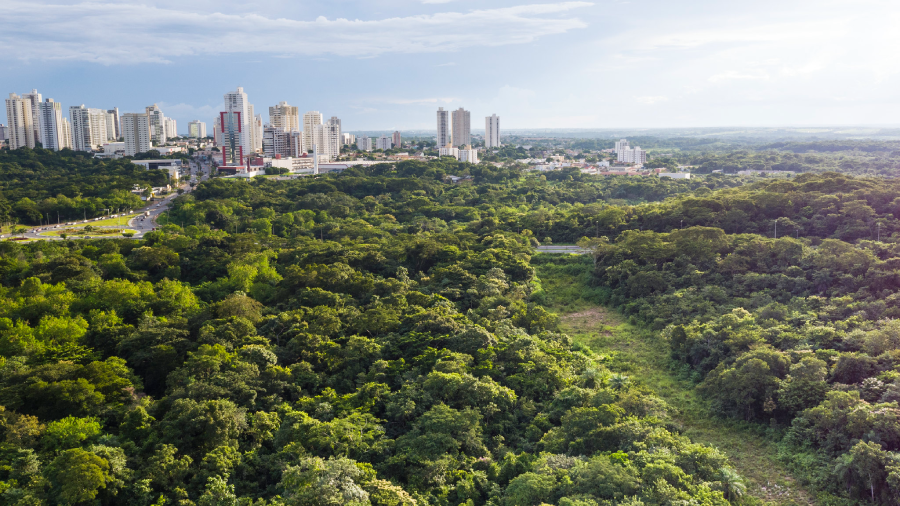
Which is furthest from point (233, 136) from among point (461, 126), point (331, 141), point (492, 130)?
point (492, 130)

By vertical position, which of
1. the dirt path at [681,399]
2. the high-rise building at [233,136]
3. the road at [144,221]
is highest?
the high-rise building at [233,136]

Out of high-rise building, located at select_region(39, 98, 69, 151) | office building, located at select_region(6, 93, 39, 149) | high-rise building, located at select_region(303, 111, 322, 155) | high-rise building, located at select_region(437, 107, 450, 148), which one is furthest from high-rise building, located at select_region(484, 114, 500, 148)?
office building, located at select_region(6, 93, 39, 149)

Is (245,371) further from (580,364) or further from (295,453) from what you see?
(580,364)

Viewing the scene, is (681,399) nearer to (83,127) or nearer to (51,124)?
(51,124)

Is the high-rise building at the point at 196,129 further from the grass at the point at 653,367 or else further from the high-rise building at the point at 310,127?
the grass at the point at 653,367

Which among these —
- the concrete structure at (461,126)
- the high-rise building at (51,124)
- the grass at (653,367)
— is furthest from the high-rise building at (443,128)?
the grass at (653,367)

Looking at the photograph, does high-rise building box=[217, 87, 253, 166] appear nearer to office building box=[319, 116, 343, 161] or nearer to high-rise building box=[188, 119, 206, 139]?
office building box=[319, 116, 343, 161]
